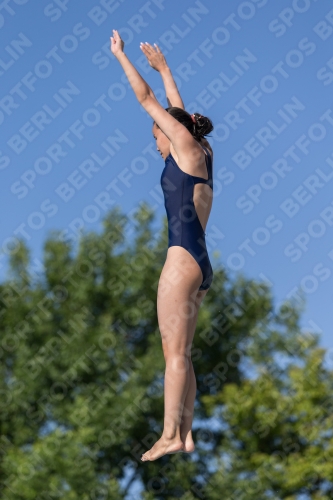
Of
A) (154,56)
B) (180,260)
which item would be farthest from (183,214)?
(154,56)

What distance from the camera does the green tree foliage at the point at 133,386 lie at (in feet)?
65.8

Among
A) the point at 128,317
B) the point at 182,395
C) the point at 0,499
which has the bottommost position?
the point at 0,499

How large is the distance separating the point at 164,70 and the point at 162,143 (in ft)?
3.04

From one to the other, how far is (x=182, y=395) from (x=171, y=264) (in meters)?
0.82

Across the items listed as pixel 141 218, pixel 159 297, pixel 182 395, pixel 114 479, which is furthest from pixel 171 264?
pixel 141 218

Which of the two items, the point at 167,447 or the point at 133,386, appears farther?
the point at 133,386

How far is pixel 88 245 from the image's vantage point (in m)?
23.5

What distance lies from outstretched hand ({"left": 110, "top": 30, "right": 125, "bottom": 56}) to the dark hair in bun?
0.51 metres

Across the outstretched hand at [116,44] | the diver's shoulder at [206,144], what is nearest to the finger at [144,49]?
the outstretched hand at [116,44]

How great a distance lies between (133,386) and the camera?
20.9 metres

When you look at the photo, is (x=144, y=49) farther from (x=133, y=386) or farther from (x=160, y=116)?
(x=133, y=386)

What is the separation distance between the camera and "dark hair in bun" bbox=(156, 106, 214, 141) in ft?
17.9

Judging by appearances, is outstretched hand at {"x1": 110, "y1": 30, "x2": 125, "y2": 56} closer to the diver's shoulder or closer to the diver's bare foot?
the diver's shoulder

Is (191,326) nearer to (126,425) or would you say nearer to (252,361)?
(126,425)
